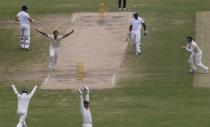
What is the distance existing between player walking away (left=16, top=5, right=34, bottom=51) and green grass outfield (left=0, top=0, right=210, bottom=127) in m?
0.68

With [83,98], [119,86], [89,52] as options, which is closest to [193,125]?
[83,98]

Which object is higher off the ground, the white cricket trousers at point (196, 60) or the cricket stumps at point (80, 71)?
the white cricket trousers at point (196, 60)

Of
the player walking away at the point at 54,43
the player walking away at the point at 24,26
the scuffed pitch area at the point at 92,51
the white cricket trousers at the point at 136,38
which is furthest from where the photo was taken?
the player walking away at the point at 24,26

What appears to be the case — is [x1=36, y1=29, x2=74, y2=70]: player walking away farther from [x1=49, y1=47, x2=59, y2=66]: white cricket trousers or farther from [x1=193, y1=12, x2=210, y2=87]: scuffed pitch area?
→ [x1=193, y1=12, x2=210, y2=87]: scuffed pitch area

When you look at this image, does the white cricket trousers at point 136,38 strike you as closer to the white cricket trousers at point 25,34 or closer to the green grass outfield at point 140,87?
the green grass outfield at point 140,87

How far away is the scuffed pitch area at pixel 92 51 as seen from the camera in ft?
130

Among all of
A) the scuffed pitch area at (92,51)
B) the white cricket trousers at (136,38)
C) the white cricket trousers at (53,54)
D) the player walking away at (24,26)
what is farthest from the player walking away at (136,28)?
the player walking away at (24,26)

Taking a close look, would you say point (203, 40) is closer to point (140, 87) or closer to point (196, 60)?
point (196, 60)

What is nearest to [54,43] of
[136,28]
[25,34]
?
[25,34]

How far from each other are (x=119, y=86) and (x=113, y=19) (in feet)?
39.8

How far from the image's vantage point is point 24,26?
4425cm

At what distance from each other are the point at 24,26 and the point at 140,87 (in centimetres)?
952

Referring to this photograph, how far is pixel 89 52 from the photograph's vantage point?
44219mm

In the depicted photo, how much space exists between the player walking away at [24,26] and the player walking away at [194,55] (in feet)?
32.4
